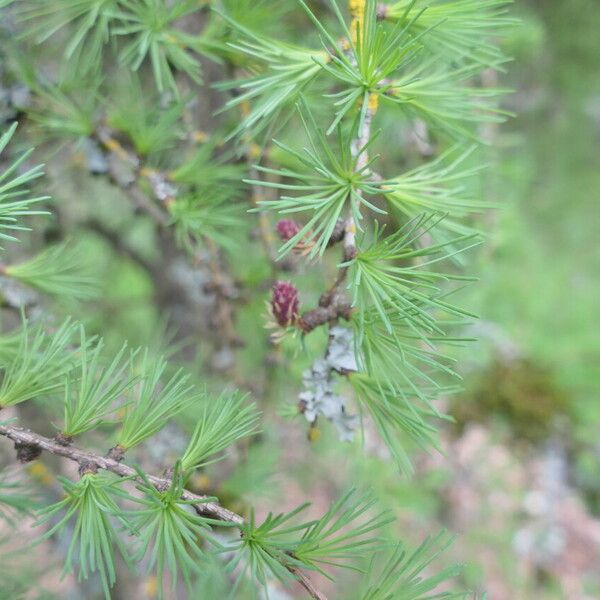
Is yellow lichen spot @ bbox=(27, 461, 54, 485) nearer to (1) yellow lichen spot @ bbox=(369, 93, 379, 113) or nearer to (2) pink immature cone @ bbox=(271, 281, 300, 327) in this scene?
(2) pink immature cone @ bbox=(271, 281, 300, 327)

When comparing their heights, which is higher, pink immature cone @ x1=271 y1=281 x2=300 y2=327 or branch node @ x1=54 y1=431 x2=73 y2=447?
pink immature cone @ x1=271 y1=281 x2=300 y2=327

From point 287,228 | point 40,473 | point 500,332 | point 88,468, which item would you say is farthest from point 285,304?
point 500,332

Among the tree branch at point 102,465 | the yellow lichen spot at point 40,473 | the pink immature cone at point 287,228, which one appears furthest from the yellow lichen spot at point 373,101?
the yellow lichen spot at point 40,473

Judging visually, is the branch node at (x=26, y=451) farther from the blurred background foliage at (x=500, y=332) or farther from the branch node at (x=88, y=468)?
the blurred background foliage at (x=500, y=332)

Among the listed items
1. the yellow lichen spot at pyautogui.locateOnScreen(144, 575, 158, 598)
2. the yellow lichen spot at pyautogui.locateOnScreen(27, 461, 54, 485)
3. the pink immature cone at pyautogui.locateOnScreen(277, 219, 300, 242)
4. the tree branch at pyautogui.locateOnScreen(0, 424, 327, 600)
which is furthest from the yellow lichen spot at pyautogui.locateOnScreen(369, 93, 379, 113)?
the yellow lichen spot at pyautogui.locateOnScreen(144, 575, 158, 598)

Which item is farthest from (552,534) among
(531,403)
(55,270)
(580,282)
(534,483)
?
(55,270)

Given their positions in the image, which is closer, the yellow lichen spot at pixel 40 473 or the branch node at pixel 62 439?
the branch node at pixel 62 439
